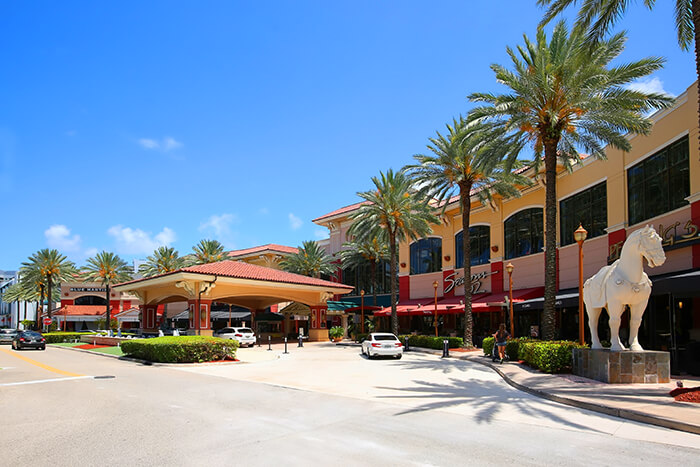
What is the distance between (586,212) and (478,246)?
12985 millimetres

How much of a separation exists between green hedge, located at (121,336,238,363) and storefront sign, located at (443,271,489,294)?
68.3 ft

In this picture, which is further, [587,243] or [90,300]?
[90,300]

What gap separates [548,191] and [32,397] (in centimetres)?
2022

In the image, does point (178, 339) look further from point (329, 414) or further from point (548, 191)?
point (548, 191)

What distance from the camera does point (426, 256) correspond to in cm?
4872

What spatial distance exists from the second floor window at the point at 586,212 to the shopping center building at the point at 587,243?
0.06 meters

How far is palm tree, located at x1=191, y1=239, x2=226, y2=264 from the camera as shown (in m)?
66.2

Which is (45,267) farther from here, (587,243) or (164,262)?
(587,243)

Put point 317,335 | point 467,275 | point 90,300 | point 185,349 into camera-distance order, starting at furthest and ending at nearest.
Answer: point 90,300
point 317,335
point 467,275
point 185,349

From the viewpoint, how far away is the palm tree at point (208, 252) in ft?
217

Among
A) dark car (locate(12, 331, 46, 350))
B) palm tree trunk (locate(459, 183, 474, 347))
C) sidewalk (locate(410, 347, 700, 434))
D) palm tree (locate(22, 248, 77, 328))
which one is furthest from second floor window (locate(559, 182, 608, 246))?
palm tree (locate(22, 248, 77, 328))

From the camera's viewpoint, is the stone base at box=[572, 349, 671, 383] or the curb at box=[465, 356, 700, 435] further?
the stone base at box=[572, 349, 671, 383]

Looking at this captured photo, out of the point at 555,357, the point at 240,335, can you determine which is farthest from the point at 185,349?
the point at 555,357

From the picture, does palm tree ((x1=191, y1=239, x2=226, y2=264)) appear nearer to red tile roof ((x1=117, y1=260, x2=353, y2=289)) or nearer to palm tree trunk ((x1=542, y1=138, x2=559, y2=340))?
red tile roof ((x1=117, y1=260, x2=353, y2=289))
